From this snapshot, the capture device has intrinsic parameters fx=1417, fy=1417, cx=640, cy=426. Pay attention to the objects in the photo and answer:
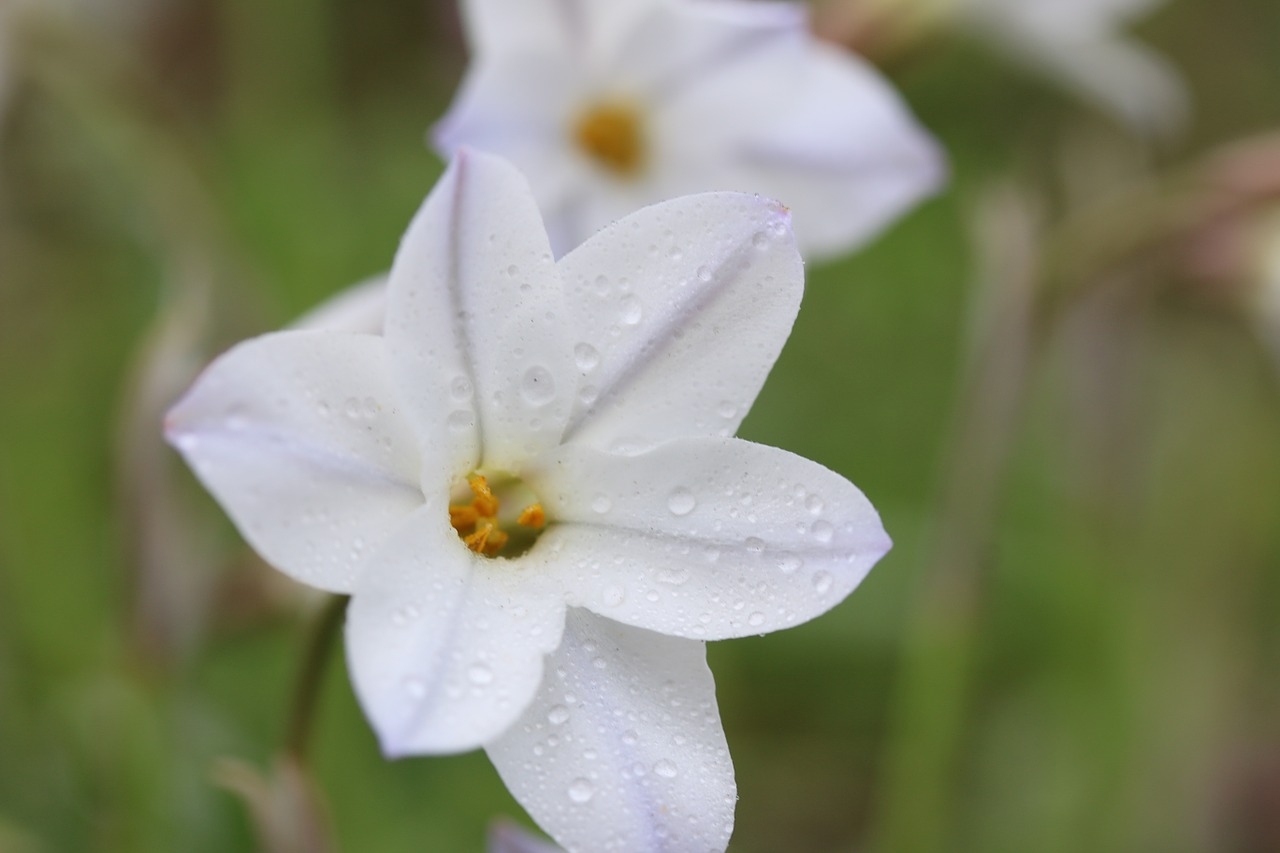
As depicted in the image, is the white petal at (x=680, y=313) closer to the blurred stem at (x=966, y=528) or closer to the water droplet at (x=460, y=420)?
the water droplet at (x=460, y=420)

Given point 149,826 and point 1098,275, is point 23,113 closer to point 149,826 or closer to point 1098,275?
point 149,826

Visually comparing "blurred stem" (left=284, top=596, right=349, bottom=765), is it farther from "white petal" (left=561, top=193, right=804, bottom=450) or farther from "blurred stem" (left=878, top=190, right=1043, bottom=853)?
"blurred stem" (left=878, top=190, right=1043, bottom=853)

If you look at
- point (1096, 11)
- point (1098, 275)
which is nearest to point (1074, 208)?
point (1096, 11)

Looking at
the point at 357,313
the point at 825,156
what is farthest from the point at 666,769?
the point at 825,156

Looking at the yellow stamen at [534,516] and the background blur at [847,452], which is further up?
the yellow stamen at [534,516]

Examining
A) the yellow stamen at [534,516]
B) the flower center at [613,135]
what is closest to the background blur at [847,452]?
the yellow stamen at [534,516]

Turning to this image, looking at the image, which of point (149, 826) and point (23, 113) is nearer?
point (149, 826)
